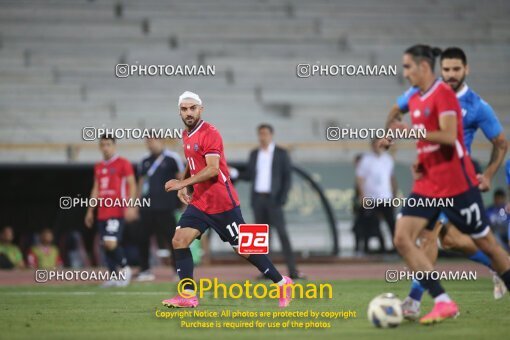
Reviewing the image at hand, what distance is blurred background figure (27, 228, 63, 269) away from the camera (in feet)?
59.9

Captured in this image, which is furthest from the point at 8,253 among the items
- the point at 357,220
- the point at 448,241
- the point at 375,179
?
the point at 448,241

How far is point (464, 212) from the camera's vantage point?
25.1 ft

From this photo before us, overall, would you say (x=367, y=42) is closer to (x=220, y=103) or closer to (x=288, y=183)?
(x=220, y=103)

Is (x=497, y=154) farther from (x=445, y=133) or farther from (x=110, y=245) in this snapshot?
(x=110, y=245)

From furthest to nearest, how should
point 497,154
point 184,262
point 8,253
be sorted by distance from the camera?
point 8,253 < point 184,262 < point 497,154

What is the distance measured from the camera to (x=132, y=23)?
25766mm

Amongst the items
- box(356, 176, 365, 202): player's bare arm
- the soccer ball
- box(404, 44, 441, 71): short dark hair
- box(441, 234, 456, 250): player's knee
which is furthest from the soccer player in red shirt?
box(404, 44, 441, 71): short dark hair

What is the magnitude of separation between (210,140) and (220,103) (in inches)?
557

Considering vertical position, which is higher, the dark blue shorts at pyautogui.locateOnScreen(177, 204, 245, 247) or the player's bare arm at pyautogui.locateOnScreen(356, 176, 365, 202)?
the player's bare arm at pyautogui.locateOnScreen(356, 176, 365, 202)

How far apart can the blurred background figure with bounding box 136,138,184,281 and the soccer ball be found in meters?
7.85

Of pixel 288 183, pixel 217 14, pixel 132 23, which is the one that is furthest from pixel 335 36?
pixel 288 183

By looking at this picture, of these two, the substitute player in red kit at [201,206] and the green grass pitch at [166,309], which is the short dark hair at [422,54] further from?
the substitute player in red kit at [201,206]

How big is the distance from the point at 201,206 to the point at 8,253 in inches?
388

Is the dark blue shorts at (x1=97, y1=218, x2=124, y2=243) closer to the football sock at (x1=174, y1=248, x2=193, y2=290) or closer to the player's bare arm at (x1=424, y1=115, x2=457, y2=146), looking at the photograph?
the football sock at (x1=174, y1=248, x2=193, y2=290)
